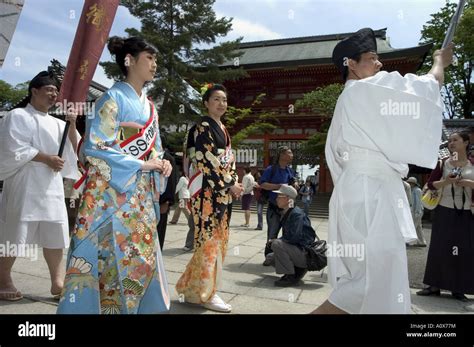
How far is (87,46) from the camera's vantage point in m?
2.51

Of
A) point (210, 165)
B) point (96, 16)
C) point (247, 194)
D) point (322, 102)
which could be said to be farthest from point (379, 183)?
point (322, 102)

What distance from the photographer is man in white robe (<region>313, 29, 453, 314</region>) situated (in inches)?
80.0

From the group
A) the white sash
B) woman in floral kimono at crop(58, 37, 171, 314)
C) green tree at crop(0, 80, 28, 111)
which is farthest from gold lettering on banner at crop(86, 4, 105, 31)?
green tree at crop(0, 80, 28, 111)

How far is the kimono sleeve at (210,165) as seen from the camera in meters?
3.22

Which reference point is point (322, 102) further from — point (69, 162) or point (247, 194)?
point (69, 162)

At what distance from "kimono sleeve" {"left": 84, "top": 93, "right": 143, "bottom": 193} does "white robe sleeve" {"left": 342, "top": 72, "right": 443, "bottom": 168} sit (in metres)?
1.51

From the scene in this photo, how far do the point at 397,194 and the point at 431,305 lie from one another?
210cm

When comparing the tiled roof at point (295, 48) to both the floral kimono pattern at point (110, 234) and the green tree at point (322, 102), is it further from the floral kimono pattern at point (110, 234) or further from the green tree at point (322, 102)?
the floral kimono pattern at point (110, 234)

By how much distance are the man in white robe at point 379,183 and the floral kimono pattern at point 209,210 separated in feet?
3.97

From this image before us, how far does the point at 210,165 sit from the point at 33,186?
1.61 meters

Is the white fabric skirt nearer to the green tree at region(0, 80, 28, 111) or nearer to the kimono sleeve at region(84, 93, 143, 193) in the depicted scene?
the kimono sleeve at region(84, 93, 143, 193)

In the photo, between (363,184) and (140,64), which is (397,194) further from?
(140,64)

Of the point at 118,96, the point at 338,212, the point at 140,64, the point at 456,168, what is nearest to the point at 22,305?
the point at 118,96
